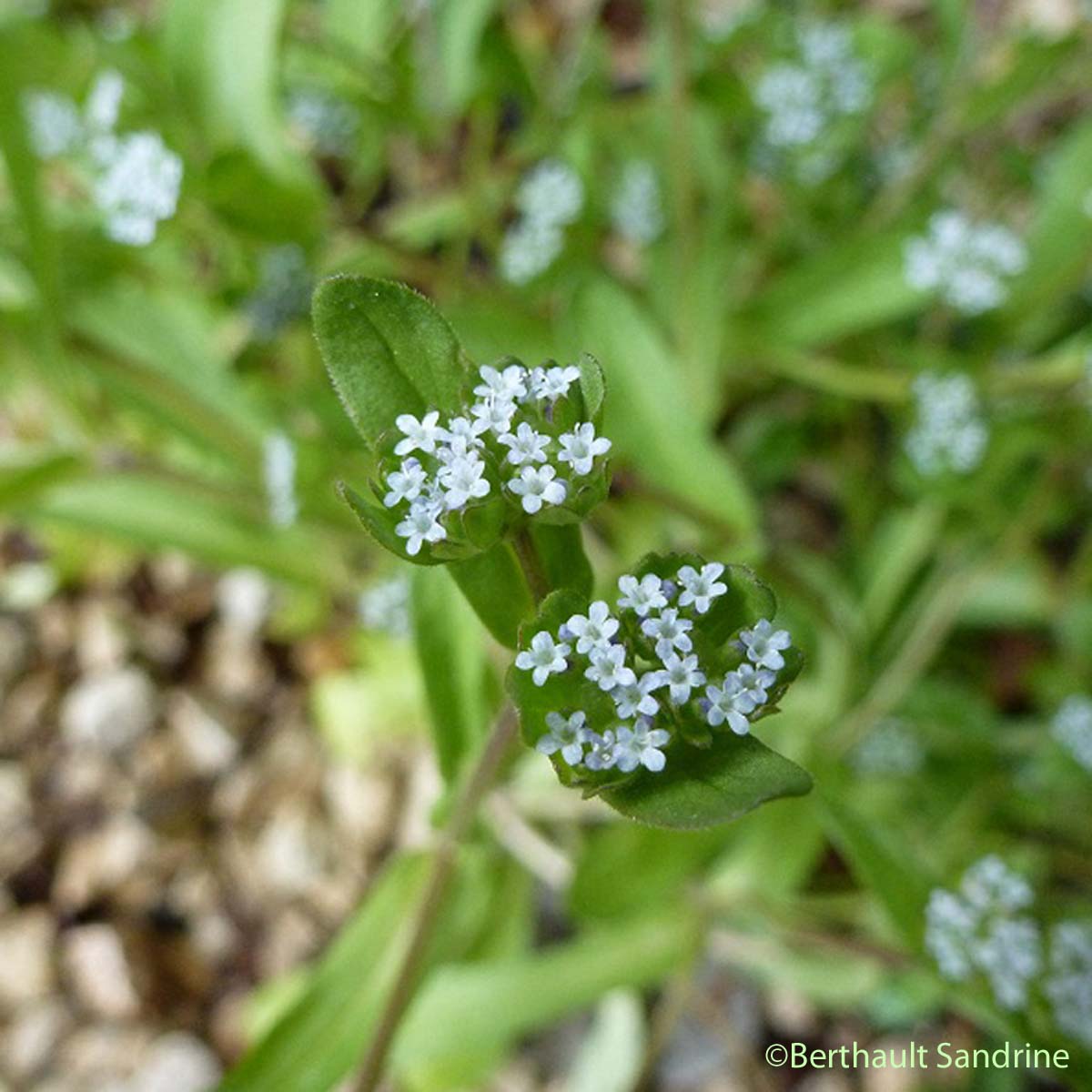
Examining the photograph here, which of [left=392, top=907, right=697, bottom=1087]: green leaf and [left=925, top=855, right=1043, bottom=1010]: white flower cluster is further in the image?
[left=392, top=907, right=697, bottom=1087]: green leaf

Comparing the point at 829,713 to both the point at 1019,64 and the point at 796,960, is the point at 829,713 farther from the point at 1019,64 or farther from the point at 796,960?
the point at 1019,64

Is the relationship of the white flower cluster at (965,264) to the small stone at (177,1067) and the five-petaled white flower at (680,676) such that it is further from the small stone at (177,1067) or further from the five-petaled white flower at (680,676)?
the small stone at (177,1067)

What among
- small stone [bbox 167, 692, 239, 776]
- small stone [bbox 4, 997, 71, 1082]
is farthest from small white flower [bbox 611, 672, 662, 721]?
small stone [bbox 4, 997, 71, 1082]

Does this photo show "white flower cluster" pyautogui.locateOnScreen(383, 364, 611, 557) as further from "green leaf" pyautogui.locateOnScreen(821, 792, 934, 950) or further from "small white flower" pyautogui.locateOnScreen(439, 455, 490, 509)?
"green leaf" pyautogui.locateOnScreen(821, 792, 934, 950)

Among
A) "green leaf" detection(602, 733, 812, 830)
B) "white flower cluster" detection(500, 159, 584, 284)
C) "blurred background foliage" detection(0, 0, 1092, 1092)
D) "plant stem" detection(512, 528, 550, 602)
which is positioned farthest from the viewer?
"white flower cluster" detection(500, 159, 584, 284)

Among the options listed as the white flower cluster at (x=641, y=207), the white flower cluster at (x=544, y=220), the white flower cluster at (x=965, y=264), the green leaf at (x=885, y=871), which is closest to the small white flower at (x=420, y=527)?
the green leaf at (x=885, y=871)
